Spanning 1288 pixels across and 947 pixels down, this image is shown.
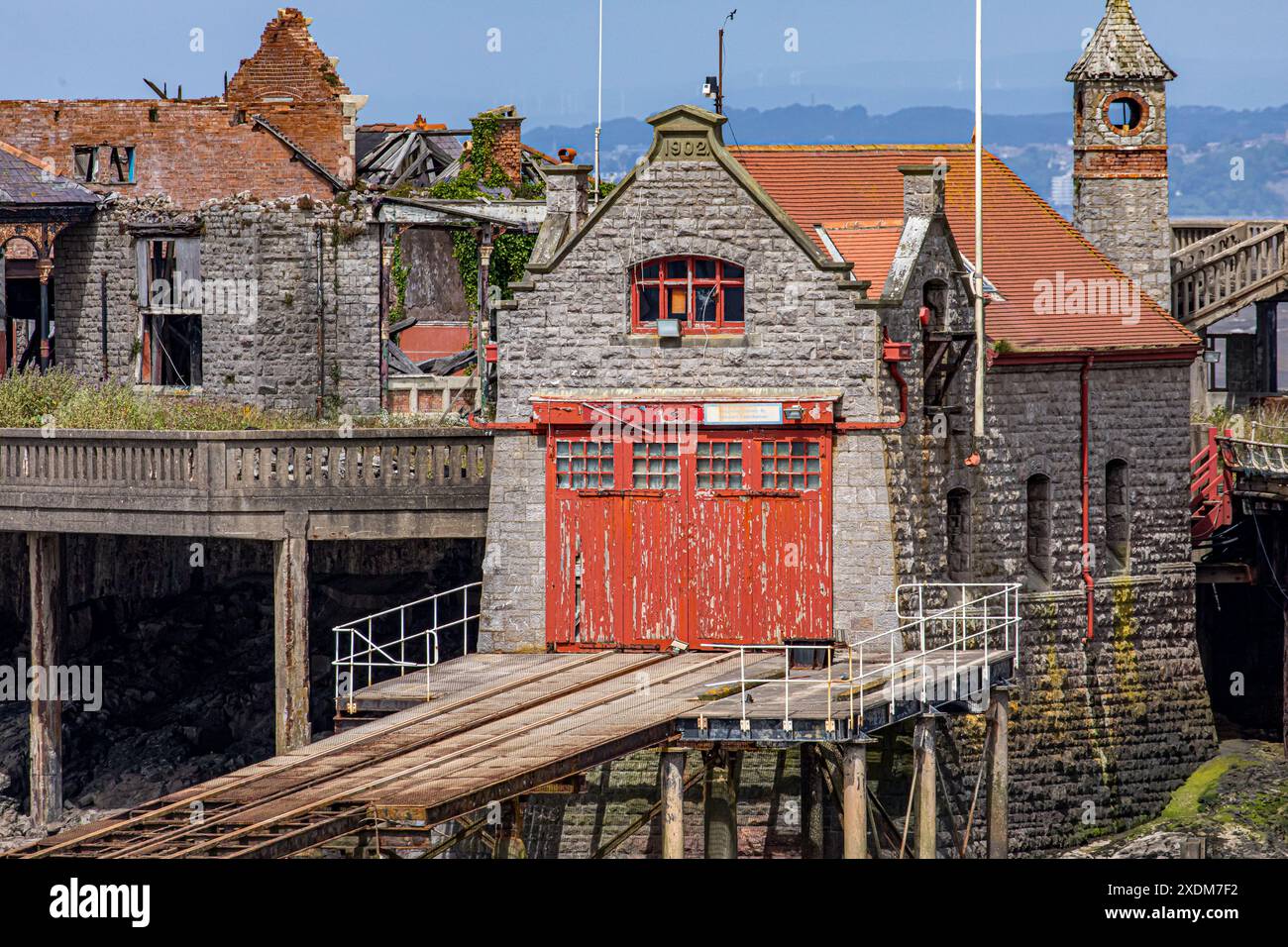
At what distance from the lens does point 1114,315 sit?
4356 centimetres

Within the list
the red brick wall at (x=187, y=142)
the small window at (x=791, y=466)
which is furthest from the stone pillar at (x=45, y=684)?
the small window at (x=791, y=466)

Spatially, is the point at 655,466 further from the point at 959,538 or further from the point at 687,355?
the point at 959,538

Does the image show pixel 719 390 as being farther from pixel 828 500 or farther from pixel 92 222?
pixel 92 222

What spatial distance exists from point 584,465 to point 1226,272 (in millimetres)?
15662

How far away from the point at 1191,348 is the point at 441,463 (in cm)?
1146

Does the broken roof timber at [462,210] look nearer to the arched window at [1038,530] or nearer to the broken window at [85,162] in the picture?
the broken window at [85,162]

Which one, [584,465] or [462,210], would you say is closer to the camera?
[584,465]

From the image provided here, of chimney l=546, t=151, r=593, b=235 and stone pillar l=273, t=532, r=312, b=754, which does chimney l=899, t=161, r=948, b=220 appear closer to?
chimney l=546, t=151, r=593, b=235

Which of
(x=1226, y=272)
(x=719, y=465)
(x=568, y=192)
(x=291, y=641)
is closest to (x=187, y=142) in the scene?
(x=568, y=192)

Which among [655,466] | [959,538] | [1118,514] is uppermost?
[655,466]

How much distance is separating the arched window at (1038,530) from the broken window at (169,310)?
50.6 feet

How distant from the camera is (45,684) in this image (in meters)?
43.0

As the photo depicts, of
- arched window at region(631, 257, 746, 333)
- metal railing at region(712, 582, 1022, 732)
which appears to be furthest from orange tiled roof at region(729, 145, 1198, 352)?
metal railing at region(712, 582, 1022, 732)
